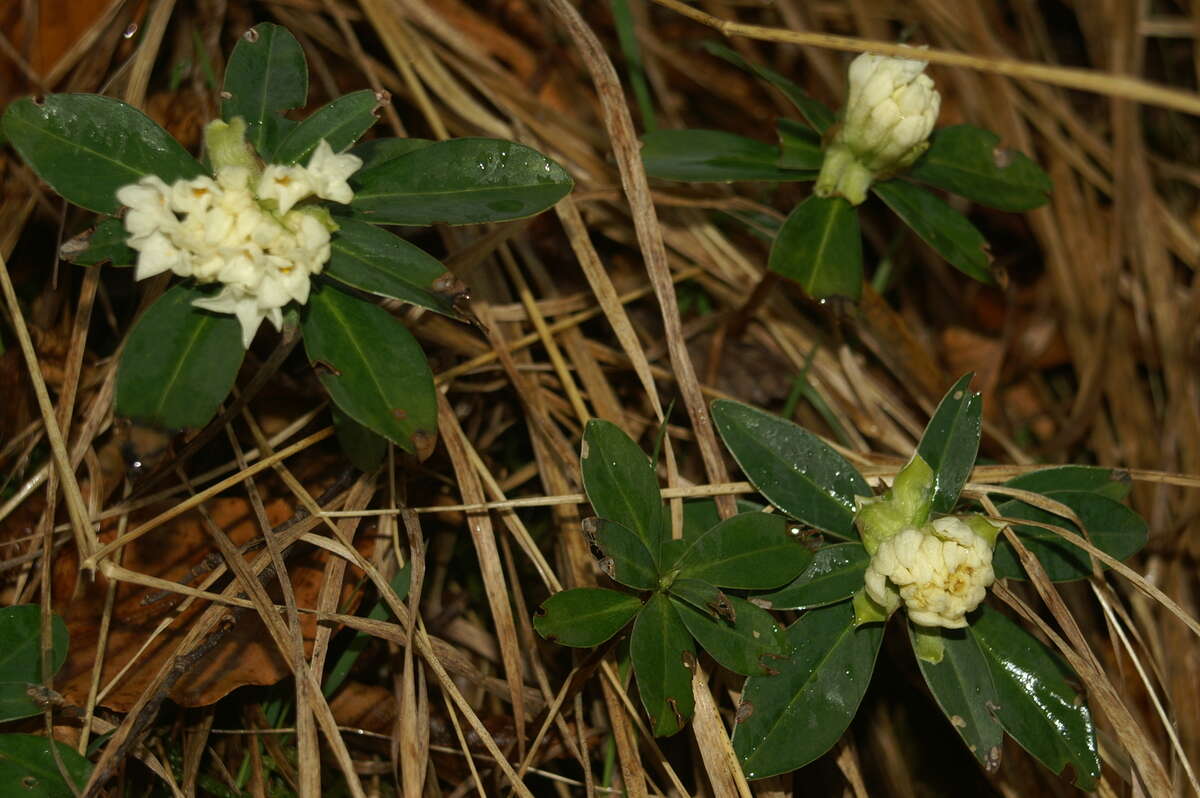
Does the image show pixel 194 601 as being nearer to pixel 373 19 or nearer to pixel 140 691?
pixel 140 691

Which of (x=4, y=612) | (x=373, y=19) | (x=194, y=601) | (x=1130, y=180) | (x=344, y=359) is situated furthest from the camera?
(x=1130, y=180)

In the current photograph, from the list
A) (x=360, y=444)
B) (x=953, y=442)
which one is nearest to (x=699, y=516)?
(x=953, y=442)

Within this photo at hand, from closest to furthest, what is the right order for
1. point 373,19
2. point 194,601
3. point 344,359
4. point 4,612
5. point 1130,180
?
point 344,359 → point 4,612 → point 194,601 → point 373,19 → point 1130,180

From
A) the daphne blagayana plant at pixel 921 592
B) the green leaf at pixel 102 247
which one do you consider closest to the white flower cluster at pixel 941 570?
the daphne blagayana plant at pixel 921 592

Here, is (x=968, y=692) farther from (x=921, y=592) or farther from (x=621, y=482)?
Result: (x=621, y=482)

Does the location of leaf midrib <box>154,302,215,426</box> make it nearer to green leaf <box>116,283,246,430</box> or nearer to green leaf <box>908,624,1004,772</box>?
green leaf <box>116,283,246,430</box>

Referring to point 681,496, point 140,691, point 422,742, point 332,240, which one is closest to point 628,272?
point 681,496
